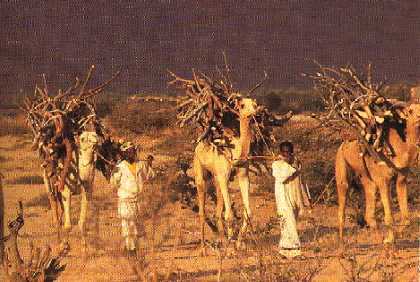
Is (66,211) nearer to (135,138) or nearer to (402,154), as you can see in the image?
(402,154)

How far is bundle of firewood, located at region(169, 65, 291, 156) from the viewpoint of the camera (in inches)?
549

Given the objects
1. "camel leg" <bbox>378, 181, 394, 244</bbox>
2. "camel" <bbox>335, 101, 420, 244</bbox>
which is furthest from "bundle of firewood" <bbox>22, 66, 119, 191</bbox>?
"camel leg" <bbox>378, 181, 394, 244</bbox>

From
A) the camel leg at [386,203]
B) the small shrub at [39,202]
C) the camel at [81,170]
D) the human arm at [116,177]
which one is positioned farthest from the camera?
the small shrub at [39,202]

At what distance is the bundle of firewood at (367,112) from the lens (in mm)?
12727

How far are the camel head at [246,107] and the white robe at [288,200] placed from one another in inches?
37.5

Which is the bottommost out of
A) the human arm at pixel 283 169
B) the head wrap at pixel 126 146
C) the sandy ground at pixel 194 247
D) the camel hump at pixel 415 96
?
the sandy ground at pixel 194 247

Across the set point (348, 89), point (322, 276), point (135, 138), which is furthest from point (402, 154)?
point (135, 138)

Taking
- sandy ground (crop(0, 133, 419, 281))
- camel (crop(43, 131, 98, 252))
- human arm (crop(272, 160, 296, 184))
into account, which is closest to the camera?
sandy ground (crop(0, 133, 419, 281))

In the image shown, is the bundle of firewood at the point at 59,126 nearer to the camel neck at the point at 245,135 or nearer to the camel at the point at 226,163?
the camel at the point at 226,163

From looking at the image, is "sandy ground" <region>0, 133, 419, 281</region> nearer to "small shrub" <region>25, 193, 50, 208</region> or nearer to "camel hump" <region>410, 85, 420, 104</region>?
"small shrub" <region>25, 193, 50, 208</region>

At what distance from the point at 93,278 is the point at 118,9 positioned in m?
41.7

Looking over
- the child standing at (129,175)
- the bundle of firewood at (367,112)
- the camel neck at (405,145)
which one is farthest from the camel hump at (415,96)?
the child standing at (129,175)

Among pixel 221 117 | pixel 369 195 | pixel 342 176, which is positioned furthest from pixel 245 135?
pixel 369 195

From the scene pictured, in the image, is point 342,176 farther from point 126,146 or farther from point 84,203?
point 84,203
